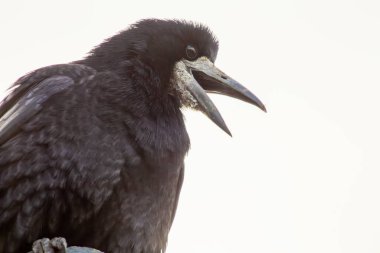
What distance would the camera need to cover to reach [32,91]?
4820 mm

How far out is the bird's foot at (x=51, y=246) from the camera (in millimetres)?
3830

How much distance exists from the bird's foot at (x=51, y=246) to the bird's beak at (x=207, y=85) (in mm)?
1890

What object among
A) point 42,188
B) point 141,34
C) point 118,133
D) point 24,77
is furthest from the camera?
point 141,34

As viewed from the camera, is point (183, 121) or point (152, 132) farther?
point (183, 121)

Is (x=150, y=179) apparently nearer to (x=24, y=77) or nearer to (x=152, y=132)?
(x=152, y=132)

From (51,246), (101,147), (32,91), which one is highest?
(32,91)

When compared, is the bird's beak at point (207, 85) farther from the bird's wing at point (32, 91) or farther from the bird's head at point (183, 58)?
the bird's wing at point (32, 91)

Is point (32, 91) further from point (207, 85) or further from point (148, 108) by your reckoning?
point (207, 85)

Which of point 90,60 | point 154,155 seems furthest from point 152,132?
point 90,60

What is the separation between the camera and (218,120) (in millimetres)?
5375

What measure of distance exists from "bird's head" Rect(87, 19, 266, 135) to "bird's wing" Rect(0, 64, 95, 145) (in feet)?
1.56

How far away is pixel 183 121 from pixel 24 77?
49.4 inches

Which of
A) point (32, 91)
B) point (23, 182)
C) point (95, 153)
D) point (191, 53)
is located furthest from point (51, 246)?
point (191, 53)

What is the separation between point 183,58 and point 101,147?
1452mm
